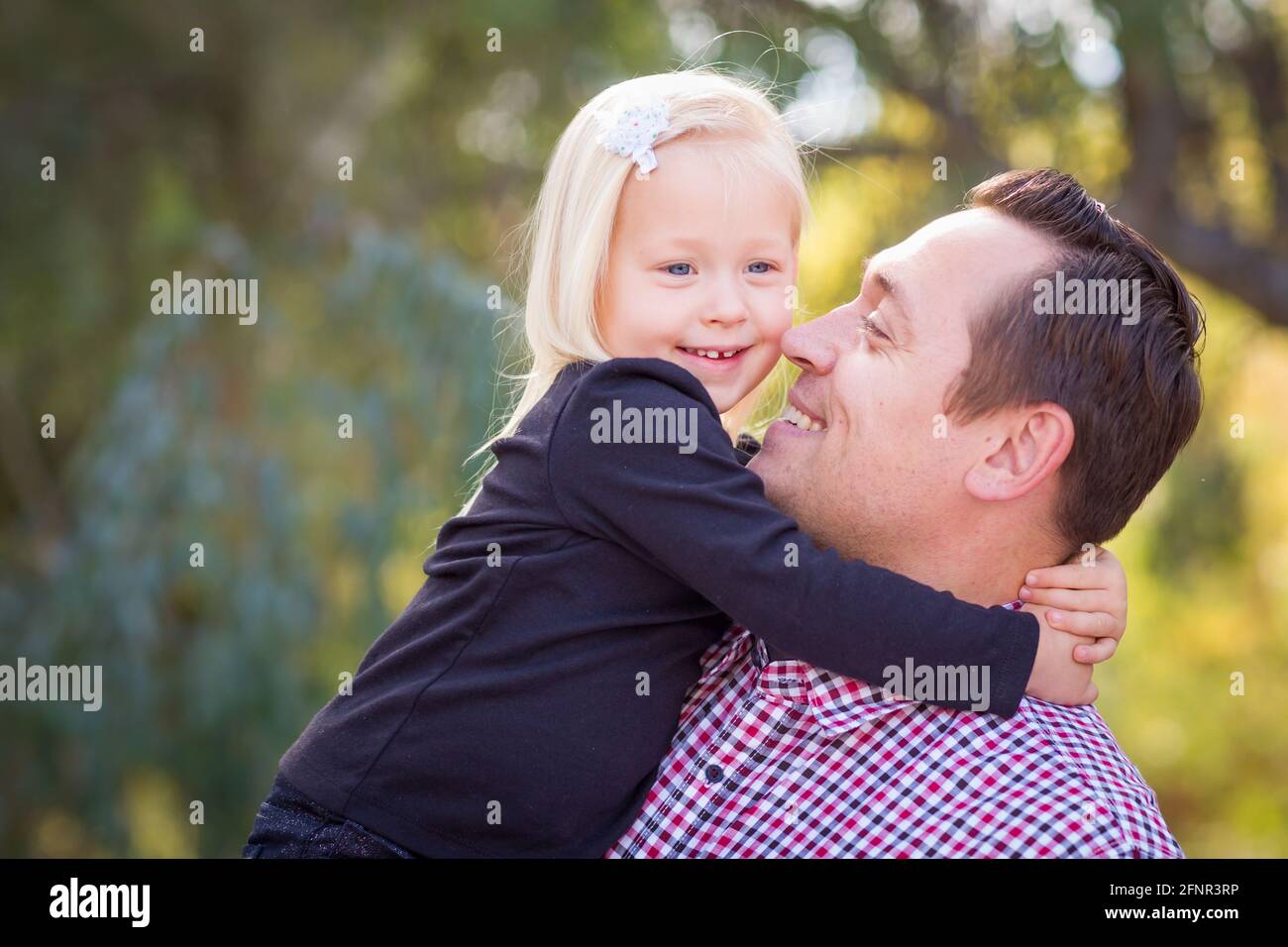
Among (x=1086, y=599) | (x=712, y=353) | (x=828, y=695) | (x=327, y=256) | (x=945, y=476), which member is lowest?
(x=828, y=695)

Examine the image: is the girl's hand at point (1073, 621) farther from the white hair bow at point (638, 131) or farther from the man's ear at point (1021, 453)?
the white hair bow at point (638, 131)

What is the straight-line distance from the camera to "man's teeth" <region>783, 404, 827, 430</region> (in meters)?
2.05

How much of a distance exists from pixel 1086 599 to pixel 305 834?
3.69ft

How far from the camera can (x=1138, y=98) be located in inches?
205

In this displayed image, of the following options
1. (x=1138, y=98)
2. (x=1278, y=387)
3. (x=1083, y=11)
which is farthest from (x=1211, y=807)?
(x=1083, y=11)

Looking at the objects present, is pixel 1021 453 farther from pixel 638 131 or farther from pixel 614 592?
pixel 638 131

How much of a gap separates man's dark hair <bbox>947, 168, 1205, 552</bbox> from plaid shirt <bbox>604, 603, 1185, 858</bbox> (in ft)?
1.08

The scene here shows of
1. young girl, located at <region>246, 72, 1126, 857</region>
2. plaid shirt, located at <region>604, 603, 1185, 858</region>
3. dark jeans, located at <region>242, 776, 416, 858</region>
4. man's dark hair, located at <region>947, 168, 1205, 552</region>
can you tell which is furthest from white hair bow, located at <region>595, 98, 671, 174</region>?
dark jeans, located at <region>242, 776, 416, 858</region>

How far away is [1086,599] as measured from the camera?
188cm

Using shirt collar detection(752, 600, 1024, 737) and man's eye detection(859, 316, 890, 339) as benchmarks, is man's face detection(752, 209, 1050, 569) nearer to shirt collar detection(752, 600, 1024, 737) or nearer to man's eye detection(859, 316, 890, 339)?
Answer: man's eye detection(859, 316, 890, 339)

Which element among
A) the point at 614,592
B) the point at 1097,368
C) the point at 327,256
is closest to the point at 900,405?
the point at 1097,368
